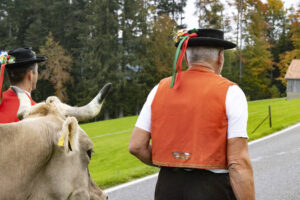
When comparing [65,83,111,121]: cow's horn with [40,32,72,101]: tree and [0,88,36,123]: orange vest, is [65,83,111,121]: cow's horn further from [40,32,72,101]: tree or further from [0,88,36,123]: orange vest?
[40,32,72,101]: tree

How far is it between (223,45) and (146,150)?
3.25ft

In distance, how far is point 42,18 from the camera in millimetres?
50875

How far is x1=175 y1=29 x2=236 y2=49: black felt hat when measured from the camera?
9.59 feet

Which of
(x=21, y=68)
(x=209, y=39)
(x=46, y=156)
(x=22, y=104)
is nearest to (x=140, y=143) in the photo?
(x=46, y=156)

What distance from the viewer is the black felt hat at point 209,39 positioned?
9.59 feet

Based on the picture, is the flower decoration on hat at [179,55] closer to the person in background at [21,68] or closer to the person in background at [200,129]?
the person in background at [200,129]

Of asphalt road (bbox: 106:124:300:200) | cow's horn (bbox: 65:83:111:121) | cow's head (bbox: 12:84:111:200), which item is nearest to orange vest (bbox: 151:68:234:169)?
cow's horn (bbox: 65:83:111:121)

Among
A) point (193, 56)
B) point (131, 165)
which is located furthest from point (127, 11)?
point (193, 56)

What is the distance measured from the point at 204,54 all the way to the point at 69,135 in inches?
45.1

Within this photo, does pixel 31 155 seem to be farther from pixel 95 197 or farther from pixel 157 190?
pixel 157 190

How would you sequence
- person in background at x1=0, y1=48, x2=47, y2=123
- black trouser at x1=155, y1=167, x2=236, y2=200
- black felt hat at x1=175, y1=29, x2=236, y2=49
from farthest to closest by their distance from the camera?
1. person in background at x1=0, y1=48, x2=47, y2=123
2. black felt hat at x1=175, y1=29, x2=236, y2=49
3. black trouser at x1=155, y1=167, x2=236, y2=200

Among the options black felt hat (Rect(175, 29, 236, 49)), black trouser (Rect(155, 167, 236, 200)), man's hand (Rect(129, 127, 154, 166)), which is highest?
black felt hat (Rect(175, 29, 236, 49))

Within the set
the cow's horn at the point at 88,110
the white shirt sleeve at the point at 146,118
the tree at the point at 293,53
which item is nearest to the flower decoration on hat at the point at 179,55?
the white shirt sleeve at the point at 146,118

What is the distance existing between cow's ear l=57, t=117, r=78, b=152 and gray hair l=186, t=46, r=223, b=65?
99 centimetres
